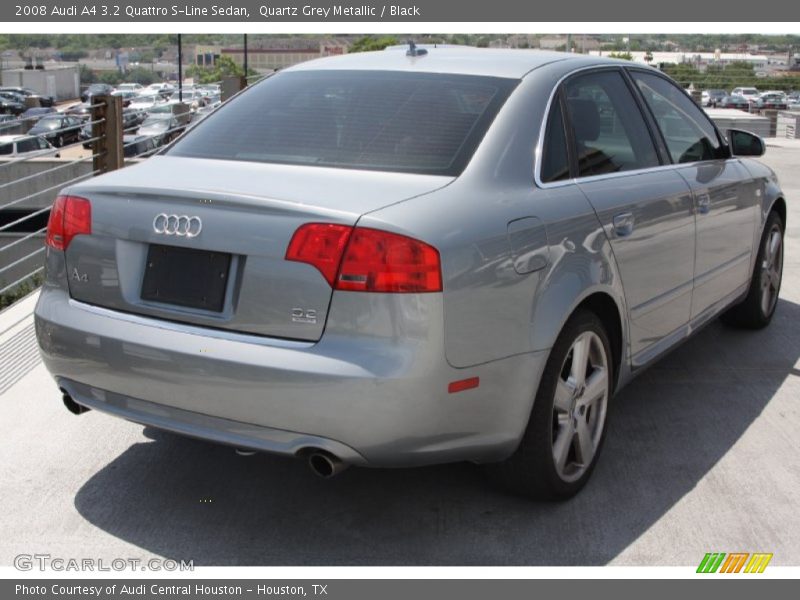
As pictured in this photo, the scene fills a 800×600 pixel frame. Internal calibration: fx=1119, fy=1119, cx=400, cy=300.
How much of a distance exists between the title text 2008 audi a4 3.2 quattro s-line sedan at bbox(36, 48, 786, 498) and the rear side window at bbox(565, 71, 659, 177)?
0.01 metres

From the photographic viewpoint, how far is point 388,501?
4191mm

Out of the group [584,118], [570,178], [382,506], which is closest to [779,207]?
[584,118]

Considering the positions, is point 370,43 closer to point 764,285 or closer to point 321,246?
point 764,285

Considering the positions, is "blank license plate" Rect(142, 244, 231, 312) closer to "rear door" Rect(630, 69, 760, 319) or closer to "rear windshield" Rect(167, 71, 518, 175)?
"rear windshield" Rect(167, 71, 518, 175)

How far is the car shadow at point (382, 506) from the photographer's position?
149 inches

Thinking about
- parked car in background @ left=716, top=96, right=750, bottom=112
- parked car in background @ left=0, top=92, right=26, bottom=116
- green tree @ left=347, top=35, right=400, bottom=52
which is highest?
parked car in background @ left=716, top=96, right=750, bottom=112

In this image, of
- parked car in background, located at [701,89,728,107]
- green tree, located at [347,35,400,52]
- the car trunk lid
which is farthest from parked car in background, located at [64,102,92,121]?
green tree, located at [347,35,400,52]

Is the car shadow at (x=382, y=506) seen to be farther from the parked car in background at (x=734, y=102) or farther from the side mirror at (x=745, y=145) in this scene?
the parked car in background at (x=734, y=102)

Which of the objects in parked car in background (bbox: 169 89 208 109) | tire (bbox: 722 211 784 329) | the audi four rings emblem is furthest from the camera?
parked car in background (bbox: 169 89 208 109)

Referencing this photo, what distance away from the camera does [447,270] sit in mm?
3408

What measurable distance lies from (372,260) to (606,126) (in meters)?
1.73

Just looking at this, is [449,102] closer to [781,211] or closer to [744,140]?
[744,140]

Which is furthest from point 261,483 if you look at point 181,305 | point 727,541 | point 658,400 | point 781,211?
point 781,211

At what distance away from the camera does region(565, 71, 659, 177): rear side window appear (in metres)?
4.42
